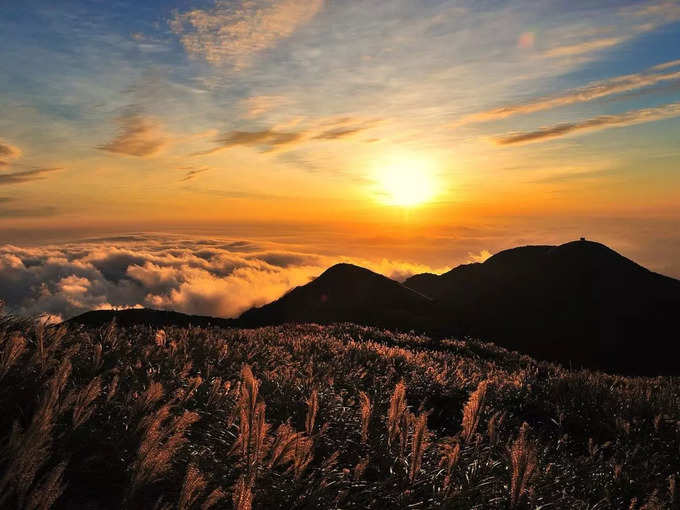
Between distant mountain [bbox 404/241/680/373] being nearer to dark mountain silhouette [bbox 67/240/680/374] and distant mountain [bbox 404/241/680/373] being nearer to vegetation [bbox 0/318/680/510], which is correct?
dark mountain silhouette [bbox 67/240/680/374]

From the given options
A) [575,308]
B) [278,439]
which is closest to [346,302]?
[575,308]

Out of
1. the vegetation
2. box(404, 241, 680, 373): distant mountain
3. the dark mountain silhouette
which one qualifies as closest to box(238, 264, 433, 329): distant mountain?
the dark mountain silhouette

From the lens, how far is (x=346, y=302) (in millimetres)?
63031

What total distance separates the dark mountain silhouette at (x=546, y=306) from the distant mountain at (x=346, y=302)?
0.14 meters

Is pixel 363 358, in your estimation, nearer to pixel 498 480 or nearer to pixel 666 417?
pixel 666 417

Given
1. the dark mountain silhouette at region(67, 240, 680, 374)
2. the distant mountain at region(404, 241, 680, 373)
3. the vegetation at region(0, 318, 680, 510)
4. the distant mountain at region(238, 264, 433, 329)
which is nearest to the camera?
the vegetation at region(0, 318, 680, 510)

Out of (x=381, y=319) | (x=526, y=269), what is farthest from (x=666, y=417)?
(x=526, y=269)

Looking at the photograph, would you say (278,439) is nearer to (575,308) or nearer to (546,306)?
(546,306)

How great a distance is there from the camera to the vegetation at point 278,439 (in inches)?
99.0

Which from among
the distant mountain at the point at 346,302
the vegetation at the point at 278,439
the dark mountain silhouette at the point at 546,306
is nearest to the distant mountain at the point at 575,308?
the dark mountain silhouette at the point at 546,306

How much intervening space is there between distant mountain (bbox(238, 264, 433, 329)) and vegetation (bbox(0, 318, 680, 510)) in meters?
42.0

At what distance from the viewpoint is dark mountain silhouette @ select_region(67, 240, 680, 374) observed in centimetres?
5906

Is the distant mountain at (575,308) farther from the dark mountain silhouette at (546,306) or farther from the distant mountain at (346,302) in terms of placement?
the distant mountain at (346,302)

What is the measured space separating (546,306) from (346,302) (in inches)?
1152
